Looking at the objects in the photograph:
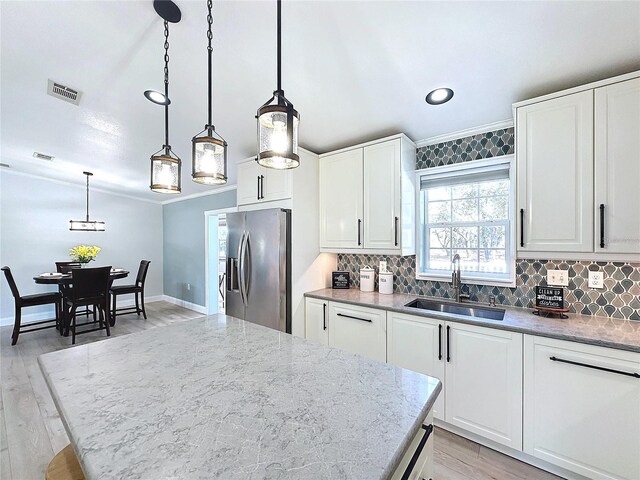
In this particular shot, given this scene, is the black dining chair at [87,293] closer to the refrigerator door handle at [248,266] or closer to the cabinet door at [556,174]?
the refrigerator door handle at [248,266]

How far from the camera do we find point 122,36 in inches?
71.7

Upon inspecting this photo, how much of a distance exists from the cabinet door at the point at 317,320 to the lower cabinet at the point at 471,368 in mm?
724

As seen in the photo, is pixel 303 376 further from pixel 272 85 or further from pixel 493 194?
pixel 493 194

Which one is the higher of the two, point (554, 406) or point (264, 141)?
point (264, 141)

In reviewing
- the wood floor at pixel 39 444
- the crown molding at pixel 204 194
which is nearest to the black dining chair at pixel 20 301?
the wood floor at pixel 39 444

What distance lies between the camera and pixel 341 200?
286 cm

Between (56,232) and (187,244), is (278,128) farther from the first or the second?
(56,232)

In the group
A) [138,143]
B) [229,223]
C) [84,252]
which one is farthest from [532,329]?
[84,252]

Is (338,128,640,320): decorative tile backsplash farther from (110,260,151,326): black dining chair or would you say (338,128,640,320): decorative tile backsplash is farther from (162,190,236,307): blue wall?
(110,260,151,326): black dining chair

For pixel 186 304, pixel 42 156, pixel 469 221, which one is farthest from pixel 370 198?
pixel 186 304

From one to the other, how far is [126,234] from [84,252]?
4.37 ft

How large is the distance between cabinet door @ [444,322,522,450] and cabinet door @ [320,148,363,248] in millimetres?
1244

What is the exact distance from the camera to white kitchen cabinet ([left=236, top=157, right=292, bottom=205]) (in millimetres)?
2762

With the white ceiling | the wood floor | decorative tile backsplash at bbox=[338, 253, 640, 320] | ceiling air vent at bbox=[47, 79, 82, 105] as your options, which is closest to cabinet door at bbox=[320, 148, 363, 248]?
the white ceiling
